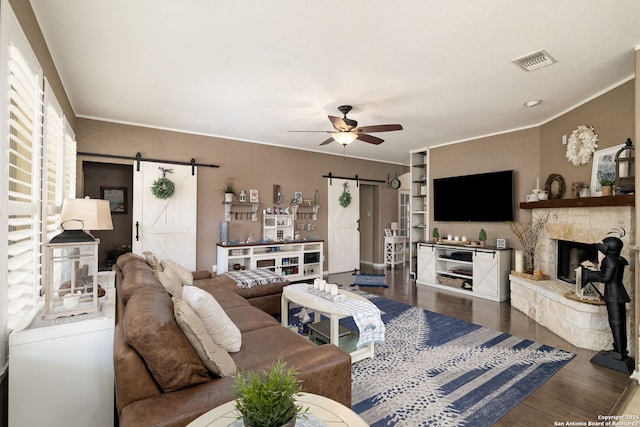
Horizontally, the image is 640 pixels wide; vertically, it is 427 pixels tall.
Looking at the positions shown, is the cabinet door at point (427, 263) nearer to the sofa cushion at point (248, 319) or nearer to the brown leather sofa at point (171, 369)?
the sofa cushion at point (248, 319)

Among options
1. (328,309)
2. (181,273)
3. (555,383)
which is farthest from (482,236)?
(181,273)

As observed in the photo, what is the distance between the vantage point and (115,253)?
206 inches

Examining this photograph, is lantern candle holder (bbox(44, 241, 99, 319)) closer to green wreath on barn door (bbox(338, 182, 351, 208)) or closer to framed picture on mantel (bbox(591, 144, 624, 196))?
framed picture on mantel (bbox(591, 144, 624, 196))

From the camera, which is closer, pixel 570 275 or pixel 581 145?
pixel 581 145

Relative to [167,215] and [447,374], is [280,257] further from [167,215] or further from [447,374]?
[447,374]

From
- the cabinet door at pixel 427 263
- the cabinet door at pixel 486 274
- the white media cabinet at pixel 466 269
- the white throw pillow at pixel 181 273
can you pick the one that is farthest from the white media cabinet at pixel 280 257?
the cabinet door at pixel 486 274

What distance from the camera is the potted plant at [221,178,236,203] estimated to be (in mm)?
5348

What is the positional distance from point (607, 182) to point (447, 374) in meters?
2.60

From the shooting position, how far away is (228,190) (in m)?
5.45

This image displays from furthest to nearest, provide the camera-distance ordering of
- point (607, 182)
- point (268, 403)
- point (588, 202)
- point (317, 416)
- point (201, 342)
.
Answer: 1. point (588, 202)
2. point (607, 182)
3. point (201, 342)
4. point (317, 416)
5. point (268, 403)

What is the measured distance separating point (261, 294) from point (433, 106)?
10.5ft

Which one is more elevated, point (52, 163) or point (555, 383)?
point (52, 163)

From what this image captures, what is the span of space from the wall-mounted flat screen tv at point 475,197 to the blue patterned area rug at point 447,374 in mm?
2322

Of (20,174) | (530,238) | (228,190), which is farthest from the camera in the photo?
(228,190)
